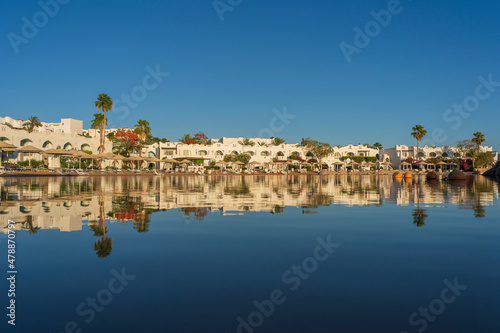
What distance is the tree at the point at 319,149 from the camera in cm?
7256

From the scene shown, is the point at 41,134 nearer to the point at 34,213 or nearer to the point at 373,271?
the point at 34,213

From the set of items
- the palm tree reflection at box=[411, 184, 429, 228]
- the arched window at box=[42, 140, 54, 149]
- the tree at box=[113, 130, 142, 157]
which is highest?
the tree at box=[113, 130, 142, 157]

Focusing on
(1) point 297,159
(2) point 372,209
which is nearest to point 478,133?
(1) point 297,159

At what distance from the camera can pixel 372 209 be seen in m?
10.2

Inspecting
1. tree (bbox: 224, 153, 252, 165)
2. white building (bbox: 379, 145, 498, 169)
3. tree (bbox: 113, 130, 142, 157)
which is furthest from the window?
white building (bbox: 379, 145, 498, 169)

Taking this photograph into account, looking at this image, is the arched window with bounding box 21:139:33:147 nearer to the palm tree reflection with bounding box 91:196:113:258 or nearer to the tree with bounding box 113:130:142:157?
the tree with bounding box 113:130:142:157

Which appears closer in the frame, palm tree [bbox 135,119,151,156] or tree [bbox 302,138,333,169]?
palm tree [bbox 135,119,151,156]

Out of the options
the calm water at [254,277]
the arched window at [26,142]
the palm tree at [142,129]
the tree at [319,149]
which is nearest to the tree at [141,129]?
the palm tree at [142,129]

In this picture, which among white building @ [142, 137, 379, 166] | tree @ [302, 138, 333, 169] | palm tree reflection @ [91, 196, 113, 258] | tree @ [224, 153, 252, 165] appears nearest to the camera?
palm tree reflection @ [91, 196, 113, 258]

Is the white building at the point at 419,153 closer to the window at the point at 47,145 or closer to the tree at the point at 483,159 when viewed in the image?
the tree at the point at 483,159

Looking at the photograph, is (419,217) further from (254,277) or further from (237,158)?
(237,158)

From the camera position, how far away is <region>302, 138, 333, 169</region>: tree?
72.6 m

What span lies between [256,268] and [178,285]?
100 cm

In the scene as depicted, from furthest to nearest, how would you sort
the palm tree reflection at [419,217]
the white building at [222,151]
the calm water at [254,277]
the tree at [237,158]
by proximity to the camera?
the white building at [222,151], the tree at [237,158], the palm tree reflection at [419,217], the calm water at [254,277]
